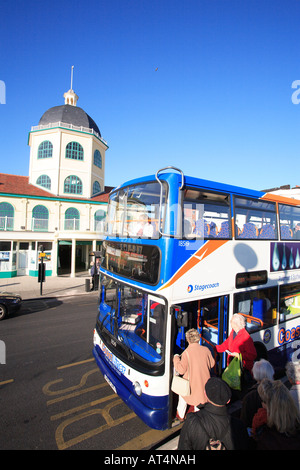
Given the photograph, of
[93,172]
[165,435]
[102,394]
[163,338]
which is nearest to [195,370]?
[163,338]

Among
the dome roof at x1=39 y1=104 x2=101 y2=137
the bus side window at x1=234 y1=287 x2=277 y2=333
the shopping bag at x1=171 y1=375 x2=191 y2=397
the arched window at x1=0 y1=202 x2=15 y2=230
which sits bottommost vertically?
the shopping bag at x1=171 y1=375 x2=191 y2=397

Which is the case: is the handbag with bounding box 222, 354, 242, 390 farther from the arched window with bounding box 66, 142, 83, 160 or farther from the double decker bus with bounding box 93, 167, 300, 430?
the arched window with bounding box 66, 142, 83, 160

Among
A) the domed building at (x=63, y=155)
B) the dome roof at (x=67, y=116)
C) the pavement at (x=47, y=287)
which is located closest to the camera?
the pavement at (x=47, y=287)

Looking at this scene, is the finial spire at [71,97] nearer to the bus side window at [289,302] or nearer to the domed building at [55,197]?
→ the domed building at [55,197]

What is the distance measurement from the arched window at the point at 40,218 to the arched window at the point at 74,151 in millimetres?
6007

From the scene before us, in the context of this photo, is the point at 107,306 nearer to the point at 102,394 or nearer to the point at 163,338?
the point at 102,394

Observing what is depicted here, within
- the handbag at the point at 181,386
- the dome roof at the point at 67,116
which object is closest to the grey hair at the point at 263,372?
the handbag at the point at 181,386

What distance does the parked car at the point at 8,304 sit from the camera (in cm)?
923

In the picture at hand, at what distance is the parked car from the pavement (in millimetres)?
3342

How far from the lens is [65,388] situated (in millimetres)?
4770

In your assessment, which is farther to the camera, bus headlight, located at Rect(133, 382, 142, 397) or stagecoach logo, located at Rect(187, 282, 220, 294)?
stagecoach logo, located at Rect(187, 282, 220, 294)

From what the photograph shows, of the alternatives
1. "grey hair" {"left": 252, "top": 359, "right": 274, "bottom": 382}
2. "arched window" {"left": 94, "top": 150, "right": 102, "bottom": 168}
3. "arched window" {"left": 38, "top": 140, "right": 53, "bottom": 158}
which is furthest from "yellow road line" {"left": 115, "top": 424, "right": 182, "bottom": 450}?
"arched window" {"left": 94, "top": 150, "right": 102, "bottom": 168}

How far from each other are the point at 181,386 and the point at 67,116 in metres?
26.6

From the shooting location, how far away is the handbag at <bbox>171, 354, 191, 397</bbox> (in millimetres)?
3334
